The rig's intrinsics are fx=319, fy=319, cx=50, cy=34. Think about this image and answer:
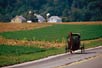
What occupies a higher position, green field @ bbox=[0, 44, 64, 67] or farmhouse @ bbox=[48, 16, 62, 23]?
green field @ bbox=[0, 44, 64, 67]

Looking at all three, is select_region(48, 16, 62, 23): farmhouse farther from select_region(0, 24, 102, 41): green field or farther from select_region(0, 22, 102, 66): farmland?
select_region(0, 22, 102, 66): farmland

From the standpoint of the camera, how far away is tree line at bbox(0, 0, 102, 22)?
13475cm

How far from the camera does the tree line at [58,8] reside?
134750 millimetres

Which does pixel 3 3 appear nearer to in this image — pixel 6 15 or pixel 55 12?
pixel 6 15

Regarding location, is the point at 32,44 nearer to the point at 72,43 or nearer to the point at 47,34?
the point at 72,43

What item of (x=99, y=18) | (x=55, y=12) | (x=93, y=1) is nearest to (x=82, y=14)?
(x=99, y=18)

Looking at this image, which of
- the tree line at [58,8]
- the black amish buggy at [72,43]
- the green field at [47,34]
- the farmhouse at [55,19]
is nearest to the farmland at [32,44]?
the green field at [47,34]

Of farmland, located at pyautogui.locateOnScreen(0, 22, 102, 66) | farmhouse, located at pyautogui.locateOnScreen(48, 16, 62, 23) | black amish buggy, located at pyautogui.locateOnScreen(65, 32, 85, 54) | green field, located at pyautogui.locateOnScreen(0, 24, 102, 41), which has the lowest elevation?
farmhouse, located at pyautogui.locateOnScreen(48, 16, 62, 23)

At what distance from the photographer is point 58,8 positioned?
166 metres

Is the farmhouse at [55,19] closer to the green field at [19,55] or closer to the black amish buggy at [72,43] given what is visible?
the green field at [19,55]

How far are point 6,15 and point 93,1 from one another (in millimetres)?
40992

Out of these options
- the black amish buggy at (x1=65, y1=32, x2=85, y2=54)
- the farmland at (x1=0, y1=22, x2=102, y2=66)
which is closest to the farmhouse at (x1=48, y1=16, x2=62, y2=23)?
the farmland at (x1=0, y1=22, x2=102, y2=66)

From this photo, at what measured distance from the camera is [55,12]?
16625cm

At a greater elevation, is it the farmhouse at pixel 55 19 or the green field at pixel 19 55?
the green field at pixel 19 55
